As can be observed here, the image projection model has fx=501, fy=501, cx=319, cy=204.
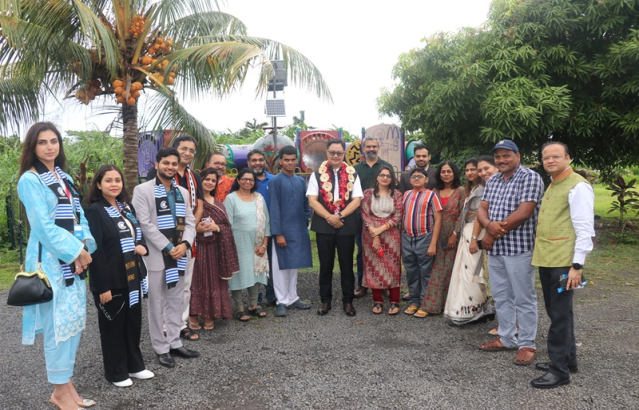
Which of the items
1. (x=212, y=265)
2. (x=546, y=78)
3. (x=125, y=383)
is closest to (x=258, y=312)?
Result: (x=212, y=265)

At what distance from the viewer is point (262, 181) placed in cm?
568

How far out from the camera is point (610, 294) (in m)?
6.12

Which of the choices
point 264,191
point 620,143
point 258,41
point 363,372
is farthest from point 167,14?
point 620,143

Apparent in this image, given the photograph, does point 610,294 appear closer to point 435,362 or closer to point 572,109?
point 435,362

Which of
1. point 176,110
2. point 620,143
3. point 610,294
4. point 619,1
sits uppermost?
point 619,1

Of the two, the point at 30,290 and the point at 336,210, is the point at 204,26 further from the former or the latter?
the point at 30,290

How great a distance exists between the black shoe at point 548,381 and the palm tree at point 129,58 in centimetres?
522

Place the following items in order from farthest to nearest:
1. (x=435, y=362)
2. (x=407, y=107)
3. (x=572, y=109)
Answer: (x=407, y=107) → (x=572, y=109) → (x=435, y=362)

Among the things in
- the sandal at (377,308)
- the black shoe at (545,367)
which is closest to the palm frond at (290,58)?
the sandal at (377,308)

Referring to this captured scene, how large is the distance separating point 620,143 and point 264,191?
8524 mm

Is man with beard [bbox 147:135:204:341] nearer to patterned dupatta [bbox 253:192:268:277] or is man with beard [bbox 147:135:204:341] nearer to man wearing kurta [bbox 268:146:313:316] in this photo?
patterned dupatta [bbox 253:192:268:277]

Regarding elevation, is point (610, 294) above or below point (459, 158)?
below

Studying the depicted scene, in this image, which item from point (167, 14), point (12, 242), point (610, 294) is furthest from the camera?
point (12, 242)

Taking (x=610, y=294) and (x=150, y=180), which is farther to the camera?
(x=610, y=294)
